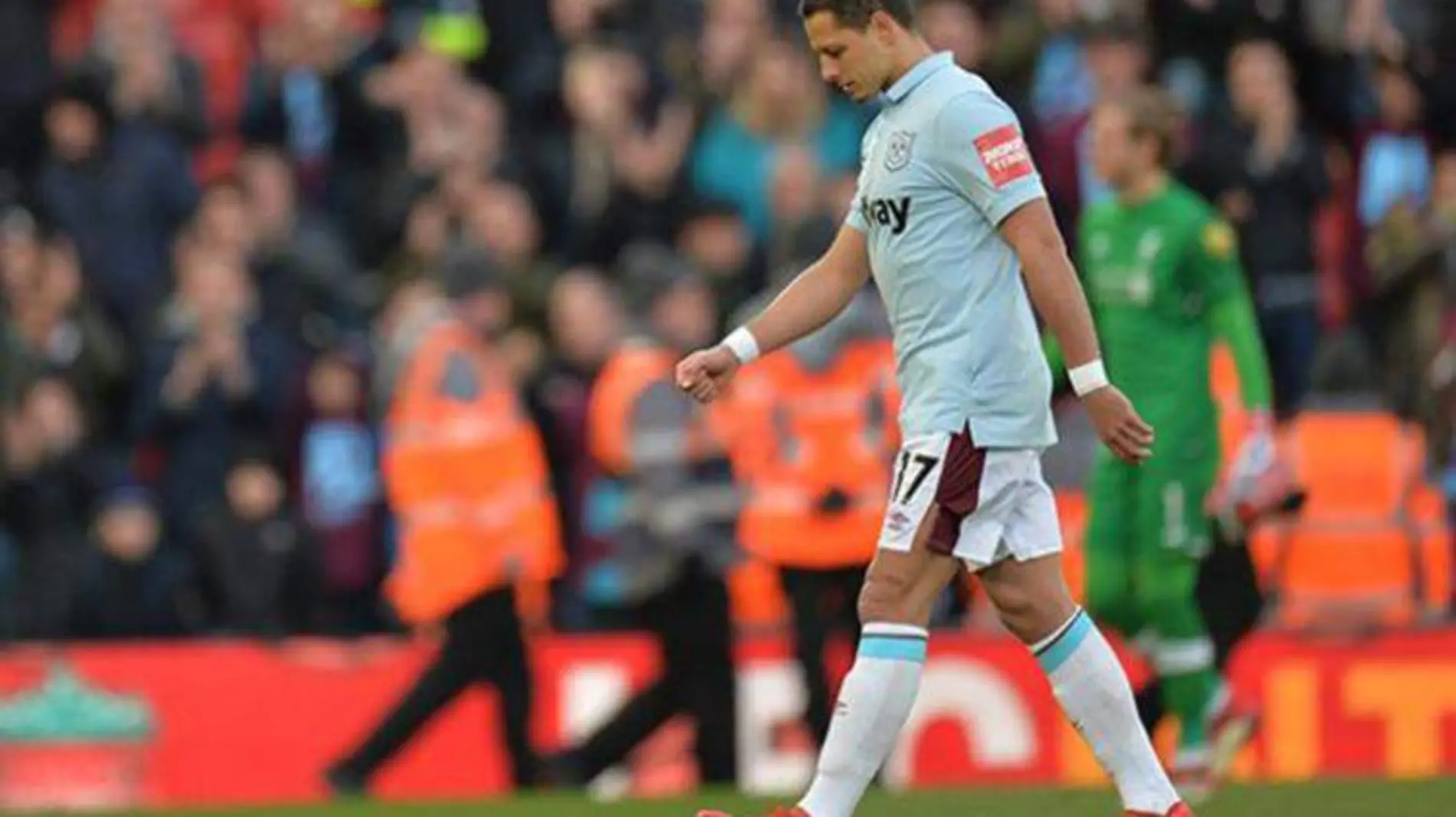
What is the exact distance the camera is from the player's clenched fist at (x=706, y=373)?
1024 centimetres

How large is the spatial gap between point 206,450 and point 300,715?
2.43m

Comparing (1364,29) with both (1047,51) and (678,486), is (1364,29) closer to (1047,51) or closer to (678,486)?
(1047,51)

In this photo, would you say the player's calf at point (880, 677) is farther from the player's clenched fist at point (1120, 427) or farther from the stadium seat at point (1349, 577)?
the stadium seat at point (1349, 577)

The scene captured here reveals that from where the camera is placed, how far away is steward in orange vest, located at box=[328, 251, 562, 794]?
16.3m

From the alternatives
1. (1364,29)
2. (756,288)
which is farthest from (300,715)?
(1364,29)

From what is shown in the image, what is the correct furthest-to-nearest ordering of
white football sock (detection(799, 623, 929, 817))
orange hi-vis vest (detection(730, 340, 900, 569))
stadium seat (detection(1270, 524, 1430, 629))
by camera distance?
stadium seat (detection(1270, 524, 1430, 629)) < orange hi-vis vest (detection(730, 340, 900, 569)) < white football sock (detection(799, 623, 929, 817))

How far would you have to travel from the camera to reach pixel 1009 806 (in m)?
13.1

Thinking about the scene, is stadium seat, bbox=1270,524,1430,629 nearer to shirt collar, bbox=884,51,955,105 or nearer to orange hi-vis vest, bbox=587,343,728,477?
orange hi-vis vest, bbox=587,343,728,477

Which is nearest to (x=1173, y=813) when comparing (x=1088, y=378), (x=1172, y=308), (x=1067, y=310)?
(x=1088, y=378)

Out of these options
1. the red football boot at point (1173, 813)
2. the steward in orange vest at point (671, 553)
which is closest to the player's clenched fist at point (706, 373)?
the red football boot at point (1173, 813)

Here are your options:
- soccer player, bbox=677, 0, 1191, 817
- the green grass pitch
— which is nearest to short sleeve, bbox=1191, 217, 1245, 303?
the green grass pitch

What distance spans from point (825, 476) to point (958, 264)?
6.25 meters

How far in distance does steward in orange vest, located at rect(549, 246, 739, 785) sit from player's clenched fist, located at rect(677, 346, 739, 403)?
5940 millimetres

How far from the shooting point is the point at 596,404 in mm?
17172
